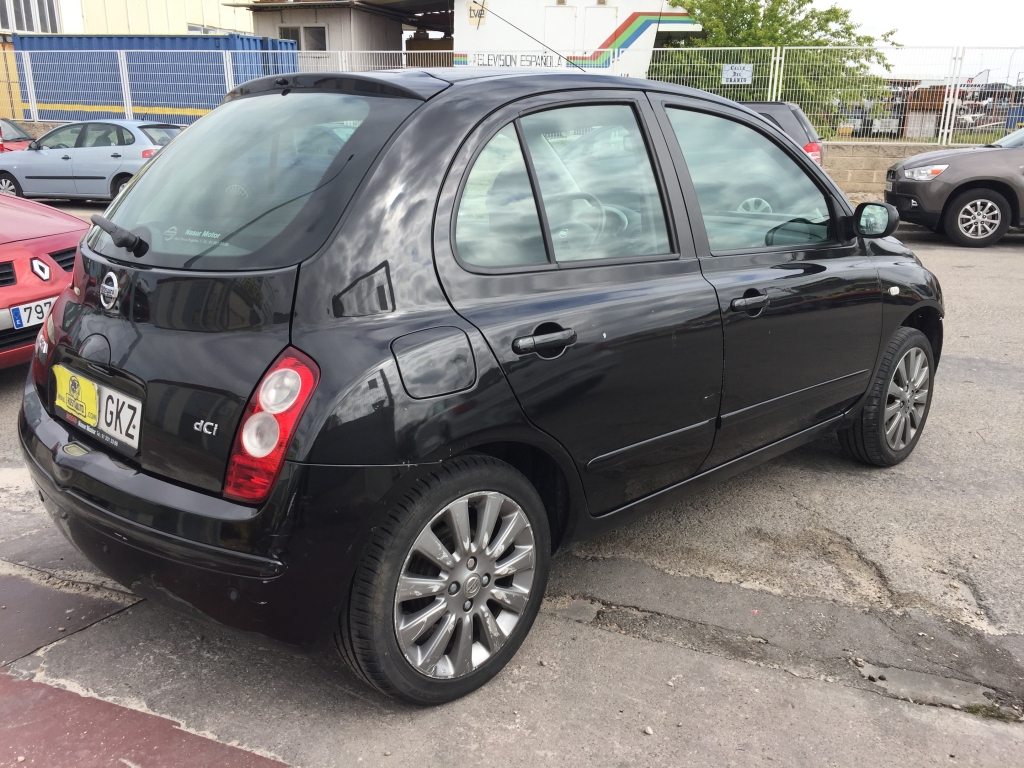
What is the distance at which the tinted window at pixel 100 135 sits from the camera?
14039 millimetres

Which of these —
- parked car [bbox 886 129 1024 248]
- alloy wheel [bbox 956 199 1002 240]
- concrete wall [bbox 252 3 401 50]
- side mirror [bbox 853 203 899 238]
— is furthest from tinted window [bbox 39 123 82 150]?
side mirror [bbox 853 203 899 238]

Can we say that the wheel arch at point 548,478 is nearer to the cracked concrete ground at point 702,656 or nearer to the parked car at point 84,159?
the cracked concrete ground at point 702,656

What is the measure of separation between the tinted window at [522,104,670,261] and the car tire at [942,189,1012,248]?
33.0ft

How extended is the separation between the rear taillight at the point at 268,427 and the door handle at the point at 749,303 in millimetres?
1564

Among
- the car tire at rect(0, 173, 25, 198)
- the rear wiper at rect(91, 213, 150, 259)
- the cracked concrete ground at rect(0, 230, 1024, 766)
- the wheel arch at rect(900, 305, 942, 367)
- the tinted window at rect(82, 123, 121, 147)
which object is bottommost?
the cracked concrete ground at rect(0, 230, 1024, 766)

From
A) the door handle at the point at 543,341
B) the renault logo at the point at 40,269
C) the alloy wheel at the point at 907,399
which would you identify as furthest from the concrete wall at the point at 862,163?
the door handle at the point at 543,341

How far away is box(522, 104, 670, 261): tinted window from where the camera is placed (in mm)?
2645

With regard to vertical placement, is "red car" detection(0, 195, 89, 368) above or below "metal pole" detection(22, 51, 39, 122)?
below

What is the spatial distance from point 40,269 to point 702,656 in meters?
4.18

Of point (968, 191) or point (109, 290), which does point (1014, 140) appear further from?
point (109, 290)

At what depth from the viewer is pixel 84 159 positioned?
559 inches

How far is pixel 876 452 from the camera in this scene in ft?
13.4

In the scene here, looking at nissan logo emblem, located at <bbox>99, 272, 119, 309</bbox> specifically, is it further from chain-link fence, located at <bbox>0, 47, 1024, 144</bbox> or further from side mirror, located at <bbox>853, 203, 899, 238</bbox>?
chain-link fence, located at <bbox>0, 47, 1024, 144</bbox>

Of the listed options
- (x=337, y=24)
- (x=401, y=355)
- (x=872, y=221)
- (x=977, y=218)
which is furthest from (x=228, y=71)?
(x=401, y=355)
